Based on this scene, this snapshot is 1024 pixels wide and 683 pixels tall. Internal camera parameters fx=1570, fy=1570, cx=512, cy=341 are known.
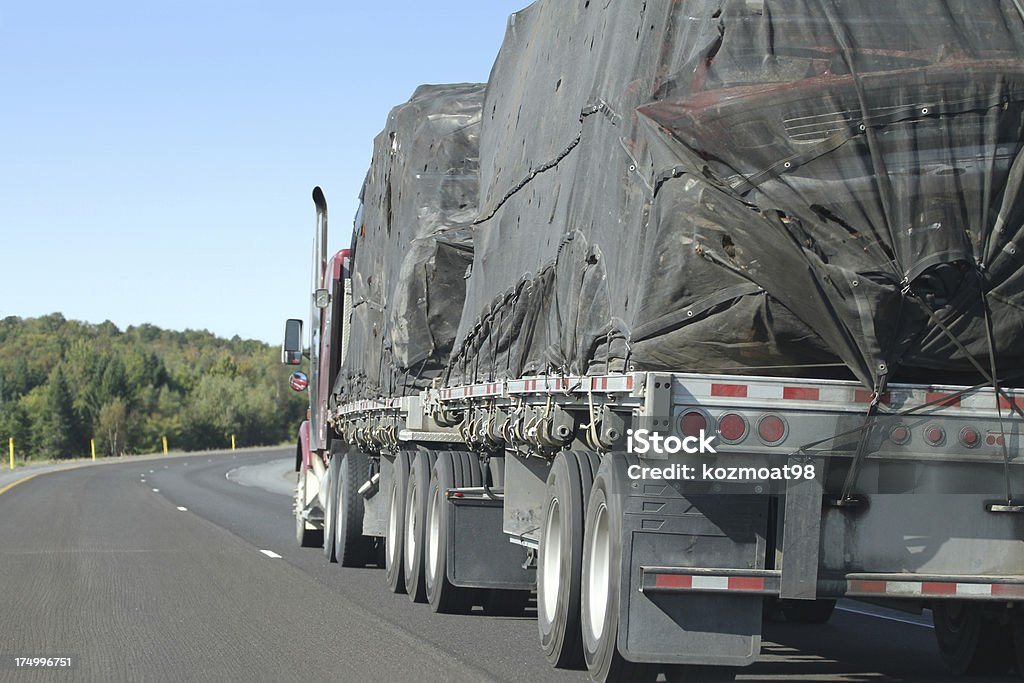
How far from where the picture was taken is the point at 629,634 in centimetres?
745

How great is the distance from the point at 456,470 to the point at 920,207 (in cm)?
580

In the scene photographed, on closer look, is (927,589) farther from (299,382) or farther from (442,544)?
(299,382)

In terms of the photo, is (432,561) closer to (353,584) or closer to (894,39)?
(353,584)

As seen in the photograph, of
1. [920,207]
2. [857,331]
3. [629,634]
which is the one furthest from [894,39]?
[629,634]

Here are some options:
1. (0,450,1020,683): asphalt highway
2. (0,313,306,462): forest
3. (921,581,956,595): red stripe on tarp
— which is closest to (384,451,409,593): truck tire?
(0,450,1020,683): asphalt highway

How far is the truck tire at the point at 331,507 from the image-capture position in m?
17.9

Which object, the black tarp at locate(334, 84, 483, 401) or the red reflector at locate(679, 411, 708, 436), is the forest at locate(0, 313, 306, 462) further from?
the red reflector at locate(679, 411, 708, 436)

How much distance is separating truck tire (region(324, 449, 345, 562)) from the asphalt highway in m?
0.22

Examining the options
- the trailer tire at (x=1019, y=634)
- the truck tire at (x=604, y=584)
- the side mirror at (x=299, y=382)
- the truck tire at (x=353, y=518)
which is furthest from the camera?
the side mirror at (x=299, y=382)

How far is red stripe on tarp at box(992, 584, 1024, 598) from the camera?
7398 mm

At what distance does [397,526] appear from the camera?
14.3m

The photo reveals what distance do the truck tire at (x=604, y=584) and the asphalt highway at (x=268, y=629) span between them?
59 cm

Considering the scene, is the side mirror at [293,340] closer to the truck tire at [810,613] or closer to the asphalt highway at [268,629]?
the asphalt highway at [268,629]

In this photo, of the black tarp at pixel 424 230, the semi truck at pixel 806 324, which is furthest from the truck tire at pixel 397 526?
the semi truck at pixel 806 324
